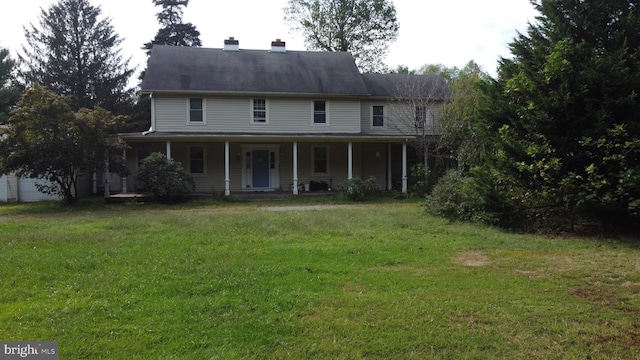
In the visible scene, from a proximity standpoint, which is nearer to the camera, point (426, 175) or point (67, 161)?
point (67, 161)

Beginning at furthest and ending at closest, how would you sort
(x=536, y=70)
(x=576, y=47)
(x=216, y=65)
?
(x=216, y=65) < (x=536, y=70) < (x=576, y=47)

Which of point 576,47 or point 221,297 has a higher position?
point 576,47

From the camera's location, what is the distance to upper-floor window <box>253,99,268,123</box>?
1877 centimetres

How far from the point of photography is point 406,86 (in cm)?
1969

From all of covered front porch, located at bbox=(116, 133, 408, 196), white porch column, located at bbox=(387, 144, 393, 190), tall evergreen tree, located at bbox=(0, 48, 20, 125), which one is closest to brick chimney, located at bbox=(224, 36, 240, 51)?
covered front porch, located at bbox=(116, 133, 408, 196)

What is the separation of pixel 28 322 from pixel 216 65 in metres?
17.2

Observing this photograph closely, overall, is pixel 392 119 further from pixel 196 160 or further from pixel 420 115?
pixel 196 160

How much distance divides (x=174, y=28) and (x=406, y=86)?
2544 centimetres

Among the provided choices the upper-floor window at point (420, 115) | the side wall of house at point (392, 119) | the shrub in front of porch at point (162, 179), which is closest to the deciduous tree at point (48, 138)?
the shrub in front of porch at point (162, 179)

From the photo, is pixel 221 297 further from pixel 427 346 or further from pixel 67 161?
pixel 67 161

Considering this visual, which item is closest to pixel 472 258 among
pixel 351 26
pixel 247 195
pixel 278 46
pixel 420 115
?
pixel 247 195

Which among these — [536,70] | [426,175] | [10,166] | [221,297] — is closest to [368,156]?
[426,175]

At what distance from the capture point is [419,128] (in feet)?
63.8

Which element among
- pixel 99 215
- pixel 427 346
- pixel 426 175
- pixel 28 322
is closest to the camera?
pixel 427 346
